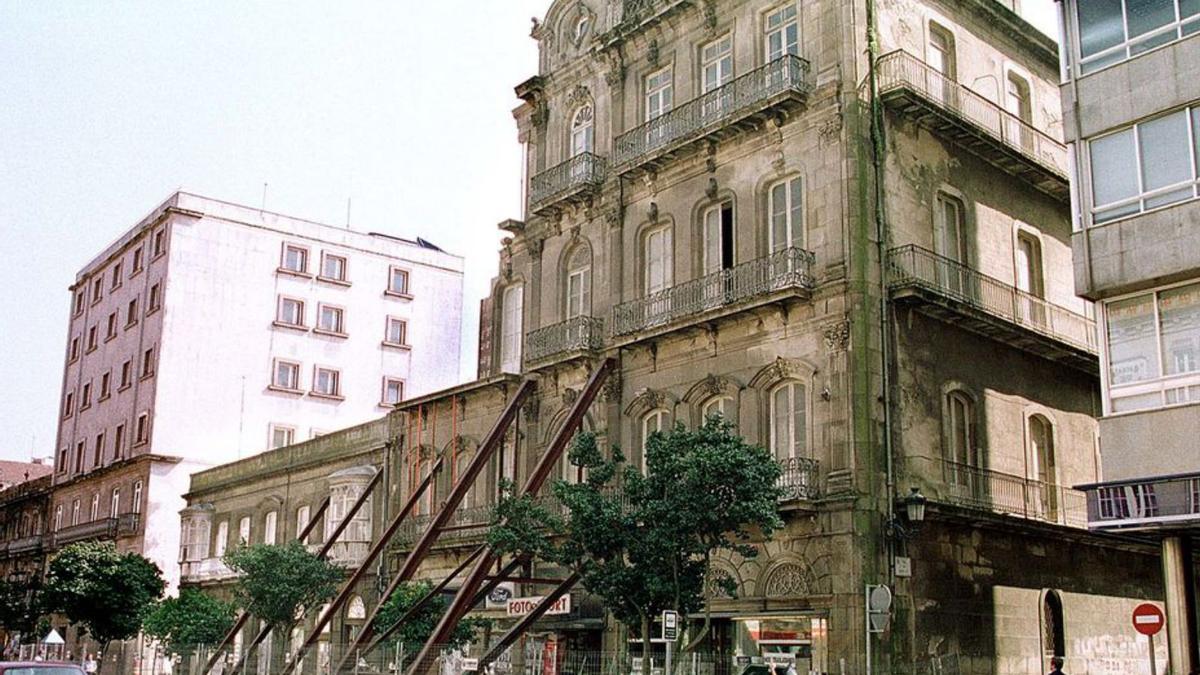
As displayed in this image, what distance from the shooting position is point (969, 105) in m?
28.0

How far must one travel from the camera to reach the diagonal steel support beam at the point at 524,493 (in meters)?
26.9

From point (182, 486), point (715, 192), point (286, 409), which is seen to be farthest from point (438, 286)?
point (715, 192)

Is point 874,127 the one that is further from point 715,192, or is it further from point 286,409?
point 286,409

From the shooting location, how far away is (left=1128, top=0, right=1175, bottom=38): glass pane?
65.6 feet

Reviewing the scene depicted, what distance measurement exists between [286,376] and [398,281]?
23.1 ft

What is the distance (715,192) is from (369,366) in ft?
104

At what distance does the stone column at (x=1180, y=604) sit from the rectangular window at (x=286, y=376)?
41.7 meters

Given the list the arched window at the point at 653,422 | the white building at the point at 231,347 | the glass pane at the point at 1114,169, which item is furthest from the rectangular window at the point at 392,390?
the glass pane at the point at 1114,169

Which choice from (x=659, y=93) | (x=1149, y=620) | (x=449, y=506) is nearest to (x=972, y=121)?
(x=659, y=93)

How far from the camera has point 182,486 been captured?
174 feet

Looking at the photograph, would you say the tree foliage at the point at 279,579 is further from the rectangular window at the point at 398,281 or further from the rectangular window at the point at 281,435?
the rectangular window at the point at 398,281

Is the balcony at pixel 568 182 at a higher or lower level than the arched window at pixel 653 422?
higher

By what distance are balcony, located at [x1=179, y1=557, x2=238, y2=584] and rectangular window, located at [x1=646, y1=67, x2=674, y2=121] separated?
A: 25.3 m

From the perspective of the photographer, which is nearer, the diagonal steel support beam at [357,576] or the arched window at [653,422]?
the arched window at [653,422]
